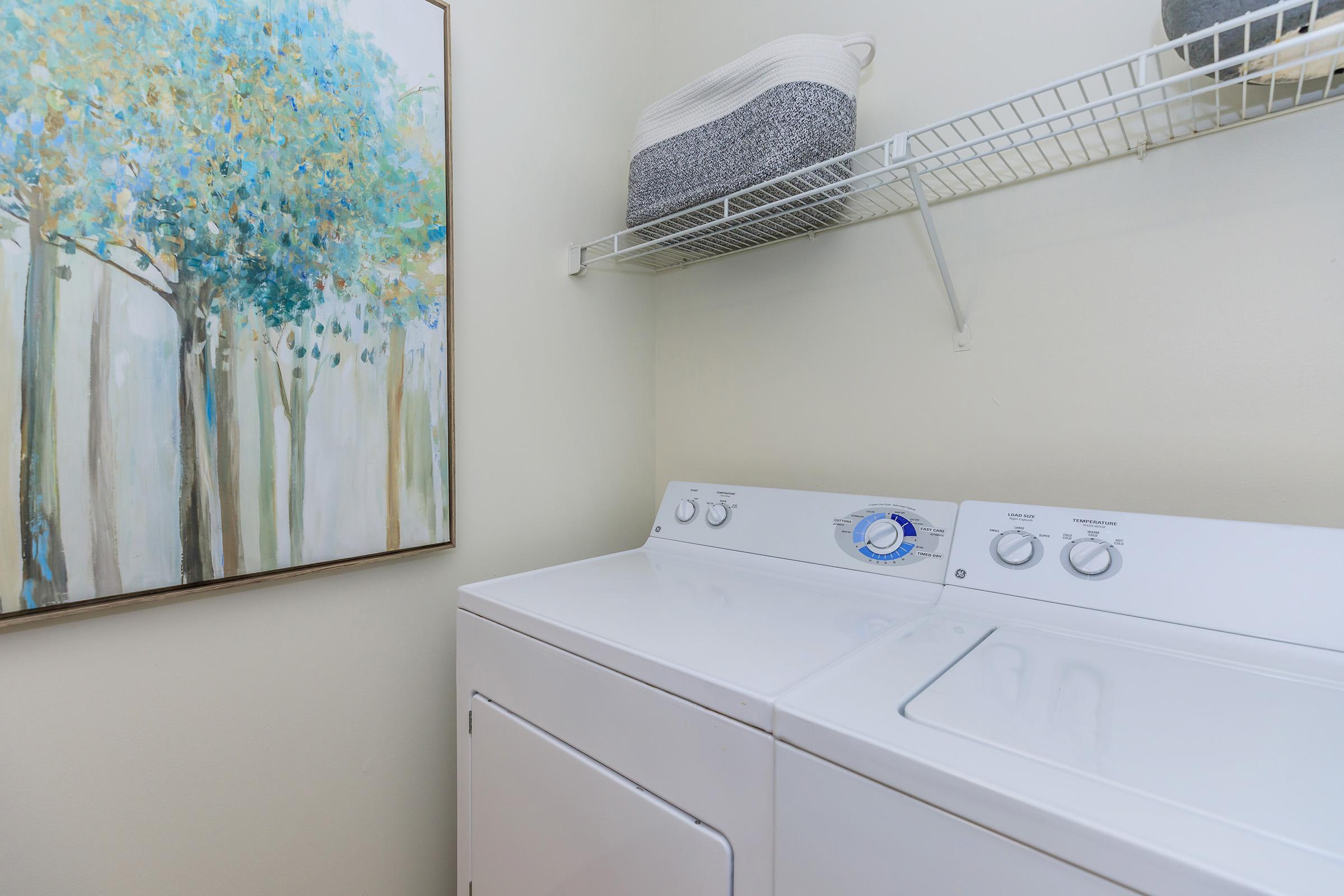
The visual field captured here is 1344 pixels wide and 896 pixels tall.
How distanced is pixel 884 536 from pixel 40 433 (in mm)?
1230

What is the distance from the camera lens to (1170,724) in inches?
22.7

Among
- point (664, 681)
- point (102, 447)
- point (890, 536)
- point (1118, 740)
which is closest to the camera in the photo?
point (1118, 740)

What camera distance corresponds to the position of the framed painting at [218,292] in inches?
31.9

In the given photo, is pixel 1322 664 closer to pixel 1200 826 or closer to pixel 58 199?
pixel 1200 826

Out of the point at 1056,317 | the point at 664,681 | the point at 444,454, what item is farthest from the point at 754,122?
the point at 664,681

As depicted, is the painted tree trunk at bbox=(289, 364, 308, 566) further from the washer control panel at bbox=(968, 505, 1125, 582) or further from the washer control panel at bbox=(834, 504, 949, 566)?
the washer control panel at bbox=(968, 505, 1125, 582)

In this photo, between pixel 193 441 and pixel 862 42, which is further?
pixel 862 42

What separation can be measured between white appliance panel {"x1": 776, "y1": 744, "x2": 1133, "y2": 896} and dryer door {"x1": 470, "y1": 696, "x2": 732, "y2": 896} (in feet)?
0.37

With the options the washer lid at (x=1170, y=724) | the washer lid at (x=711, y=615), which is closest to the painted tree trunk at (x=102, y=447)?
the washer lid at (x=711, y=615)

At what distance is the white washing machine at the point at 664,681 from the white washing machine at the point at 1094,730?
64 millimetres

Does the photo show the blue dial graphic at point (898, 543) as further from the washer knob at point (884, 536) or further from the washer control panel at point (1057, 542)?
the washer control panel at point (1057, 542)

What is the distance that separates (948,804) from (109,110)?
129 centimetres

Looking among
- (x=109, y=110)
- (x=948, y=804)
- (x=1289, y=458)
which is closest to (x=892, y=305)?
(x=1289, y=458)

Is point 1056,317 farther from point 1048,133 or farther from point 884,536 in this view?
point 884,536
